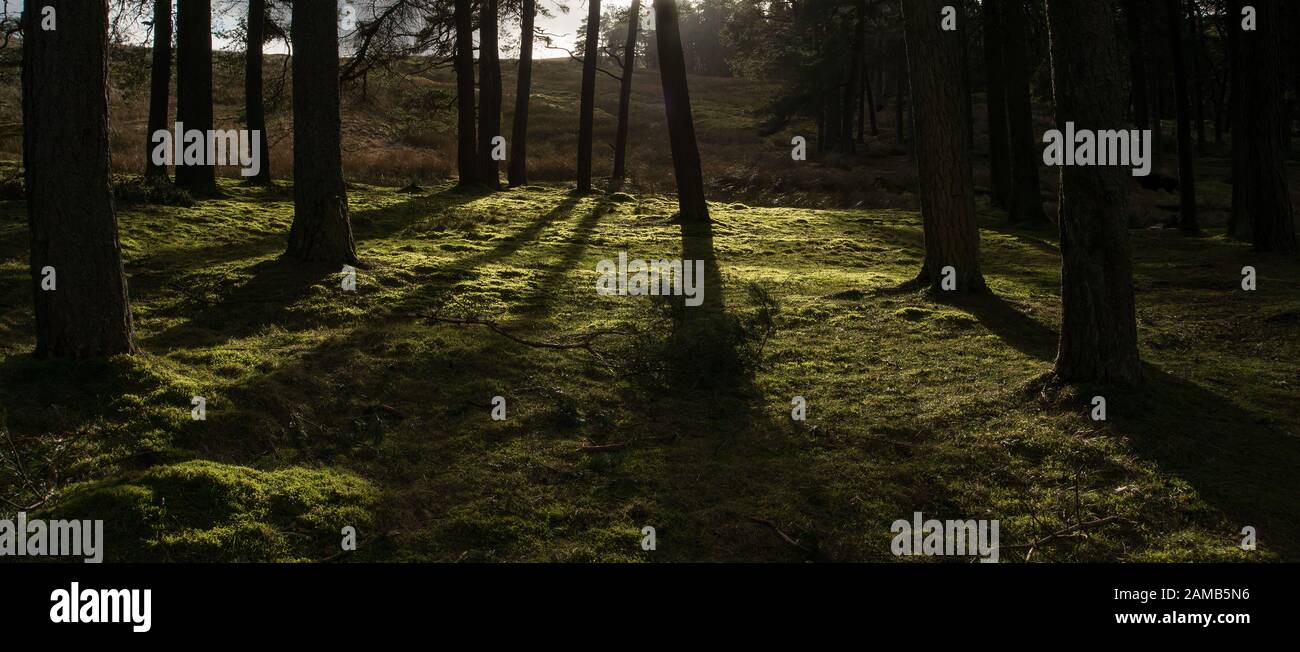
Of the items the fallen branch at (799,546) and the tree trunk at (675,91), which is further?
the tree trunk at (675,91)

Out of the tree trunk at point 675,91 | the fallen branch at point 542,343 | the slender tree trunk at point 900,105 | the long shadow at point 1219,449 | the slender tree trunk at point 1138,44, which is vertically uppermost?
the slender tree trunk at point 900,105

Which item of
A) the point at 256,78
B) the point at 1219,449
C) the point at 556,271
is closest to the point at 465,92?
the point at 256,78

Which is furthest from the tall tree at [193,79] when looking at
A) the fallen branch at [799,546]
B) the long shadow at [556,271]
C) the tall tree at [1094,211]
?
the tall tree at [1094,211]

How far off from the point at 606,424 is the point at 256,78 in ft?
62.1

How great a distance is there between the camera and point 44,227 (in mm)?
7379

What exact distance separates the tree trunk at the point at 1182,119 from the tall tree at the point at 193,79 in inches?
801

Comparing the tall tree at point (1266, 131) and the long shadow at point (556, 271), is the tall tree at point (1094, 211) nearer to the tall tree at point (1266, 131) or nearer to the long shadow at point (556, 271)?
the long shadow at point (556, 271)

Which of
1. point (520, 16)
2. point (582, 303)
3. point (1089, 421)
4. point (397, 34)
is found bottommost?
point (1089, 421)

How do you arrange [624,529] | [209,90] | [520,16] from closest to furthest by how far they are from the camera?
1. [624,529]
2. [209,90]
3. [520,16]

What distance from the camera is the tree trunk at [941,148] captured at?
1262cm

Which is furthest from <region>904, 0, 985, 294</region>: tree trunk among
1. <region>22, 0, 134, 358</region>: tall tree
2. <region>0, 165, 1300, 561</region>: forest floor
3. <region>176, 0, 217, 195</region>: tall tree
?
<region>176, 0, 217, 195</region>: tall tree
